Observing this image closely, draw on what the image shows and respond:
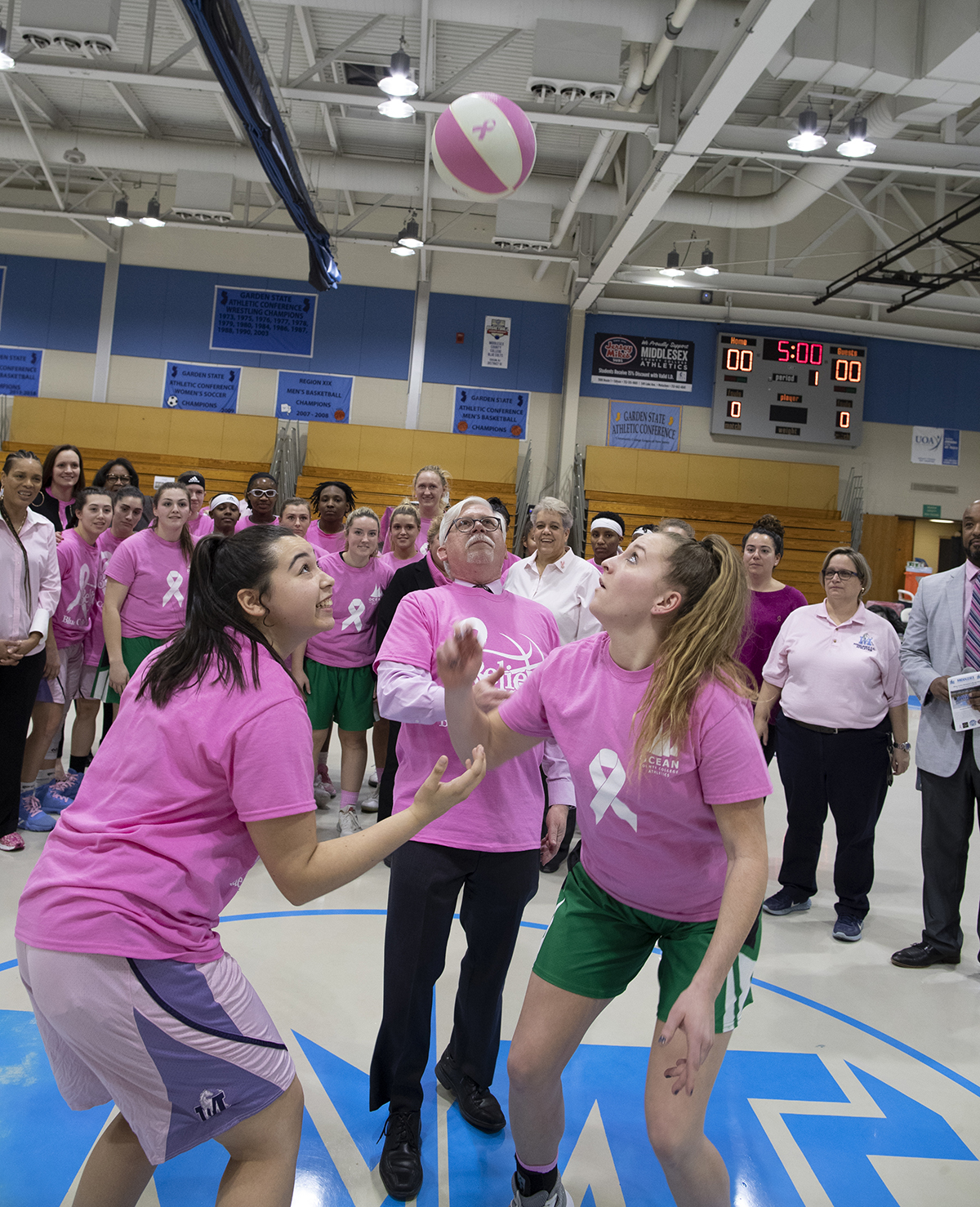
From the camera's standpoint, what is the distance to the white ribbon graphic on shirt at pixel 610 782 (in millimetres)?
1817

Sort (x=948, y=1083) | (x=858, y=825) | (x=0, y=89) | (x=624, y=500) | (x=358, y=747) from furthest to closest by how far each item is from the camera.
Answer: (x=624, y=500) < (x=0, y=89) < (x=358, y=747) < (x=858, y=825) < (x=948, y=1083)

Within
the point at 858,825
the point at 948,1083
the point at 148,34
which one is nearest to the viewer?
the point at 948,1083

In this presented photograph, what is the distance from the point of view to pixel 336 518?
5.85 m

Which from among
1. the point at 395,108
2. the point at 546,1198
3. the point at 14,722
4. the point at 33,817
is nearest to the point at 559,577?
the point at 14,722

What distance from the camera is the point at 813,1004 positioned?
3.30 m

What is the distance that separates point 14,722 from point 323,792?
1938 mm

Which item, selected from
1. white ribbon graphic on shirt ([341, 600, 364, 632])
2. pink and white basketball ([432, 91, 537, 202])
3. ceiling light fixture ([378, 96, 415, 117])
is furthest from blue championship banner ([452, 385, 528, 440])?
white ribbon graphic on shirt ([341, 600, 364, 632])

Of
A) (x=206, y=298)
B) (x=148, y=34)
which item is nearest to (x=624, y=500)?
(x=206, y=298)

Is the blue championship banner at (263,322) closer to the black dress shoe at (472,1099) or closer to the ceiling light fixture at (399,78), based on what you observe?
the ceiling light fixture at (399,78)

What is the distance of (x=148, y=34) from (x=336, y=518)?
20.8 ft

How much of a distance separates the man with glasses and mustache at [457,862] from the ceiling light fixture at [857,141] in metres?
8.28

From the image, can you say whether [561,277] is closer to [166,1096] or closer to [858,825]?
[858,825]

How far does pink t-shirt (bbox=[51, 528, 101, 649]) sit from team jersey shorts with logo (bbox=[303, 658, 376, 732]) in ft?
4.46

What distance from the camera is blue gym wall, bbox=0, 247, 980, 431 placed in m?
15.0
